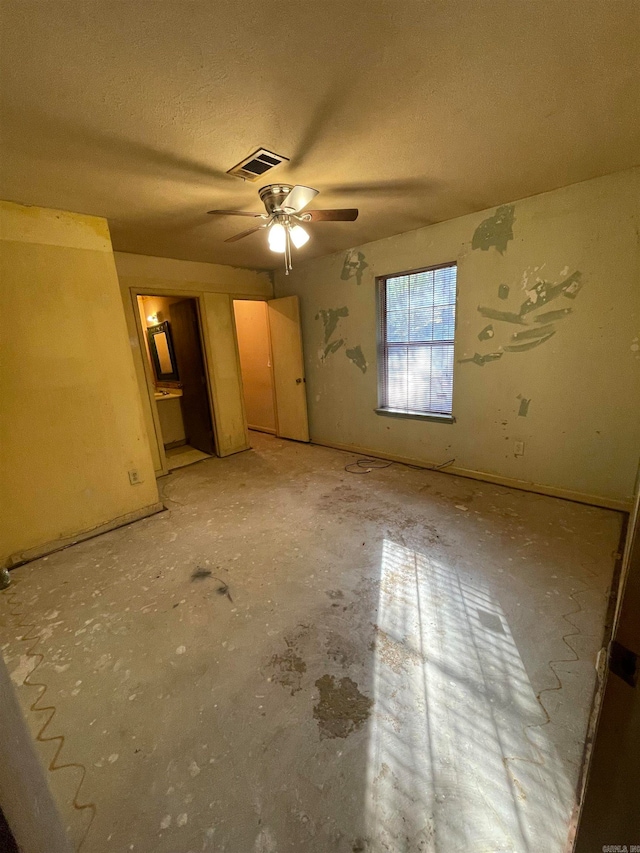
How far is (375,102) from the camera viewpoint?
4.63ft

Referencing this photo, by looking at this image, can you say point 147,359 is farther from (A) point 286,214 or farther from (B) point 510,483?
(B) point 510,483

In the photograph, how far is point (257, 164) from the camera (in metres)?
1.79

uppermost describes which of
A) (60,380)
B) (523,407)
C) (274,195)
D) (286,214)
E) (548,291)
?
(274,195)

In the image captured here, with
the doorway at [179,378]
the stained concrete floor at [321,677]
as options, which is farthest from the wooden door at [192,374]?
the stained concrete floor at [321,677]

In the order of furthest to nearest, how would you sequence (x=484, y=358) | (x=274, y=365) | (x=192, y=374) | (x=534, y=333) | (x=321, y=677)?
1. (x=274, y=365)
2. (x=192, y=374)
3. (x=484, y=358)
4. (x=534, y=333)
5. (x=321, y=677)

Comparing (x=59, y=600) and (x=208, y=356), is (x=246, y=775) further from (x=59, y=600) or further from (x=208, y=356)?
(x=208, y=356)

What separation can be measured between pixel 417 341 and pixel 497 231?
3.56ft

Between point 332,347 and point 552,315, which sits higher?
point 552,315

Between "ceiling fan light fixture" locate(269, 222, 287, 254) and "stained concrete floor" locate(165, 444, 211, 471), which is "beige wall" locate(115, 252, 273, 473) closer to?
"stained concrete floor" locate(165, 444, 211, 471)

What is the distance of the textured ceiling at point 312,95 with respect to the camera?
1.05 meters

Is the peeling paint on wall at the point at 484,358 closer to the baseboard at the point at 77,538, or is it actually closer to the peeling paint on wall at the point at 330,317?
the peeling paint on wall at the point at 330,317

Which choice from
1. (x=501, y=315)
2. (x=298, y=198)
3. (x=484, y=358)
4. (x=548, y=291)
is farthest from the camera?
(x=484, y=358)

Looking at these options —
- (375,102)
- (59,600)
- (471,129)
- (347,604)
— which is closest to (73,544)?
(59,600)

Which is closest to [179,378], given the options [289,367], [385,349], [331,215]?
[289,367]
